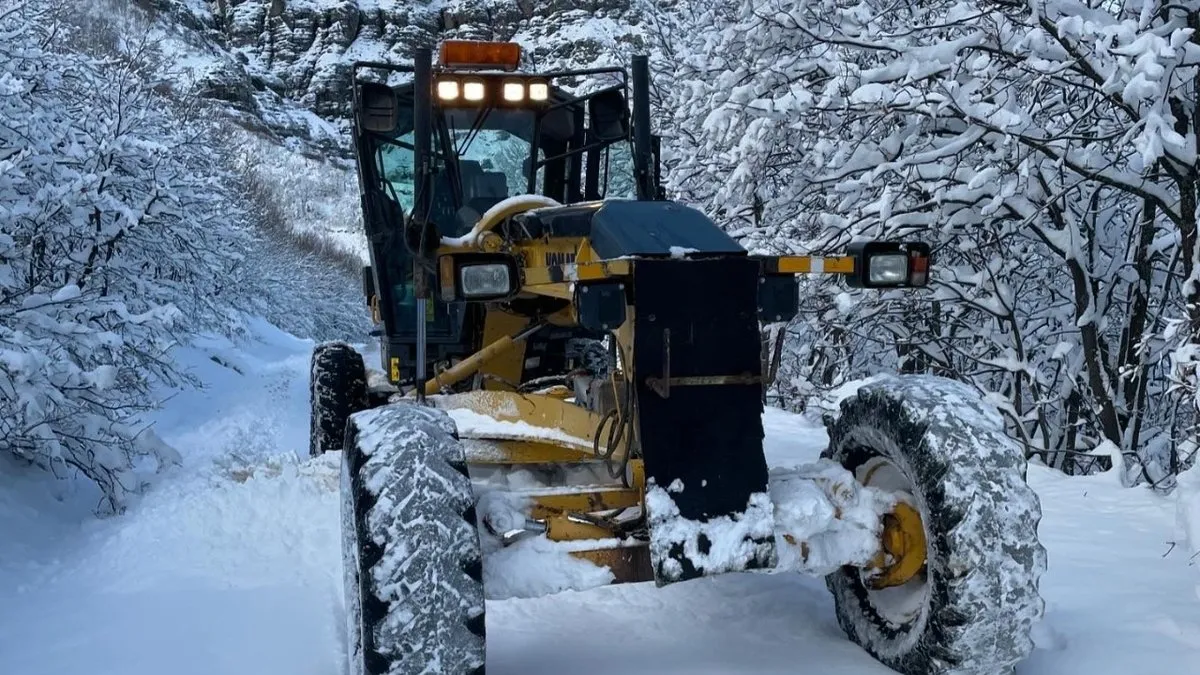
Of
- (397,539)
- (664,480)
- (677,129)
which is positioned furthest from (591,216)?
(677,129)

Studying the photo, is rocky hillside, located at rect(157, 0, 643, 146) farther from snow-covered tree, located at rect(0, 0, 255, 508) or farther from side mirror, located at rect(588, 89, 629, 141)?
side mirror, located at rect(588, 89, 629, 141)

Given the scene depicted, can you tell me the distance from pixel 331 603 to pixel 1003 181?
4.83m

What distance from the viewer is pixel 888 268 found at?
3660 mm

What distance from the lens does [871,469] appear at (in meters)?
3.59

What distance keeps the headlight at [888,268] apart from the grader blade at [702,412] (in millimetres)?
695

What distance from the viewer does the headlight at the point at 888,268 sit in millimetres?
3646

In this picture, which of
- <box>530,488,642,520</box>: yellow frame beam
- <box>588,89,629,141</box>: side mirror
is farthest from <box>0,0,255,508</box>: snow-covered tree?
<box>530,488,642,520</box>: yellow frame beam

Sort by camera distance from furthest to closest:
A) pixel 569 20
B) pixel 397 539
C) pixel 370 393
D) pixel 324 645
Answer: pixel 569 20
pixel 370 393
pixel 324 645
pixel 397 539

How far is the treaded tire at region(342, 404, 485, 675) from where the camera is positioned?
2.77m

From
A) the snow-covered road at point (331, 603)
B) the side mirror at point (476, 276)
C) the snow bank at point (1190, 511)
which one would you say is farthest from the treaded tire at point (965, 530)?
the side mirror at point (476, 276)

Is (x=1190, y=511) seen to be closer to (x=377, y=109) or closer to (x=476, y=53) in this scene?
(x=377, y=109)

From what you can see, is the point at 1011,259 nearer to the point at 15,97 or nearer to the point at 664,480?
the point at 664,480

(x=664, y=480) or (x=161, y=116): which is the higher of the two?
(x=161, y=116)

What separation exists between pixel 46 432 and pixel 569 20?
98.4 metres
